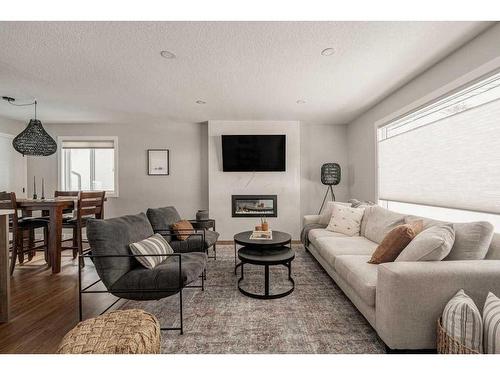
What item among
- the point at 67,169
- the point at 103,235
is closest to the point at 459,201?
the point at 103,235

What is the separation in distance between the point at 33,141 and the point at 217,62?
9.90 feet

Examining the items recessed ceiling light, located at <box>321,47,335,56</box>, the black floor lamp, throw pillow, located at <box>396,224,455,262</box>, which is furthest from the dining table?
the black floor lamp

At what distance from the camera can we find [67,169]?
16.3 ft

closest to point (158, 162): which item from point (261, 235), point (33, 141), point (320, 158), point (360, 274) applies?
point (33, 141)

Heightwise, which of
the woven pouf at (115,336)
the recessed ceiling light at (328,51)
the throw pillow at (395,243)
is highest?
the recessed ceiling light at (328,51)

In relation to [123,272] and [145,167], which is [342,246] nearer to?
[123,272]

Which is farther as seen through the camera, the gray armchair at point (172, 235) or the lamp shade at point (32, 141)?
the lamp shade at point (32, 141)

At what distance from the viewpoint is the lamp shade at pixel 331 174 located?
456 centimetres

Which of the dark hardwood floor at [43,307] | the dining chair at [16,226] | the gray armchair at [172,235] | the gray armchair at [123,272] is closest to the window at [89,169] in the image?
the dining chair at [16,226]

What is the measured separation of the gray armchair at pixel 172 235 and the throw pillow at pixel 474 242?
2.29 meters

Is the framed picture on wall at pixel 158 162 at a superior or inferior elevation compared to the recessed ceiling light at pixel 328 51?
inferior

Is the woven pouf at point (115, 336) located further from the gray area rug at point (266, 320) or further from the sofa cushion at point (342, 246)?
the sofa cushion at point (342, 246)
